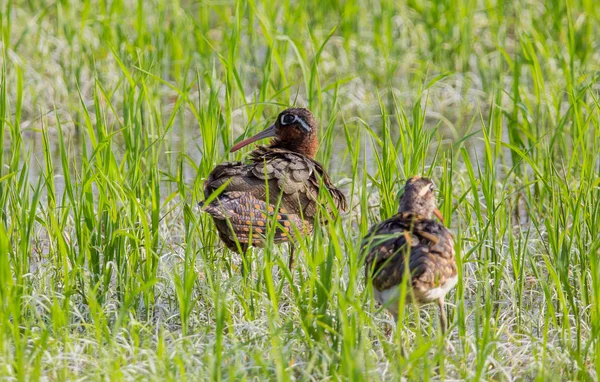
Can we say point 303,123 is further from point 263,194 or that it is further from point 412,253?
point 412,253

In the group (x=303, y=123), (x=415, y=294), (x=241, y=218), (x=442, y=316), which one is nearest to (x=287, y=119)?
(x=303, y=123)

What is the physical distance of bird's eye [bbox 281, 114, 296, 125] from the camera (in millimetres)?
5133

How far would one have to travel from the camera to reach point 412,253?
364 cm

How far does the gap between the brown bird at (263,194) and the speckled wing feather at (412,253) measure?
0.63m

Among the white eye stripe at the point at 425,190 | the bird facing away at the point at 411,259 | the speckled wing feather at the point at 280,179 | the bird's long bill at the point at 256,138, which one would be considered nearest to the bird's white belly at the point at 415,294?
the bird facing away at the point at 411,259

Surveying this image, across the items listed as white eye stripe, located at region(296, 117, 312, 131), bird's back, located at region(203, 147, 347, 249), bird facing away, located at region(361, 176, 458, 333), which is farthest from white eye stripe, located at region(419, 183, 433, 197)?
white eye stripe, located at region(296, 117, 312, 131)

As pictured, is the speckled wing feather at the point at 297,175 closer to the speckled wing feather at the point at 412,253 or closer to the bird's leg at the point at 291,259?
the bird's leg at the point at 291,259

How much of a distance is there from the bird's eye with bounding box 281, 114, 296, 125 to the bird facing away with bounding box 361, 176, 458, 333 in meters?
1.40

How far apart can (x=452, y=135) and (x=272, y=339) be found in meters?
3.90

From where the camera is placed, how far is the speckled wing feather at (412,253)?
3.59m

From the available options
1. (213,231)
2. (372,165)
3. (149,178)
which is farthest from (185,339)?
(372,165)

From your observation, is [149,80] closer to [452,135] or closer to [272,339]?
[452,135]

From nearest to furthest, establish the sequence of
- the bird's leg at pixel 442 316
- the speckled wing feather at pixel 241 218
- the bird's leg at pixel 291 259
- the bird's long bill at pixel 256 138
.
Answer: the bird's leg at pixel 442 316, the speckled wing feather at pixel 241 218, the bird's leg at pixel 291 259, the bird's long bill at pixel 256 138

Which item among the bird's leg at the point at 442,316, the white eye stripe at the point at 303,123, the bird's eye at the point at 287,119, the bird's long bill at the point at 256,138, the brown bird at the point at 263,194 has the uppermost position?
the bird's eye at the point at 287,119
